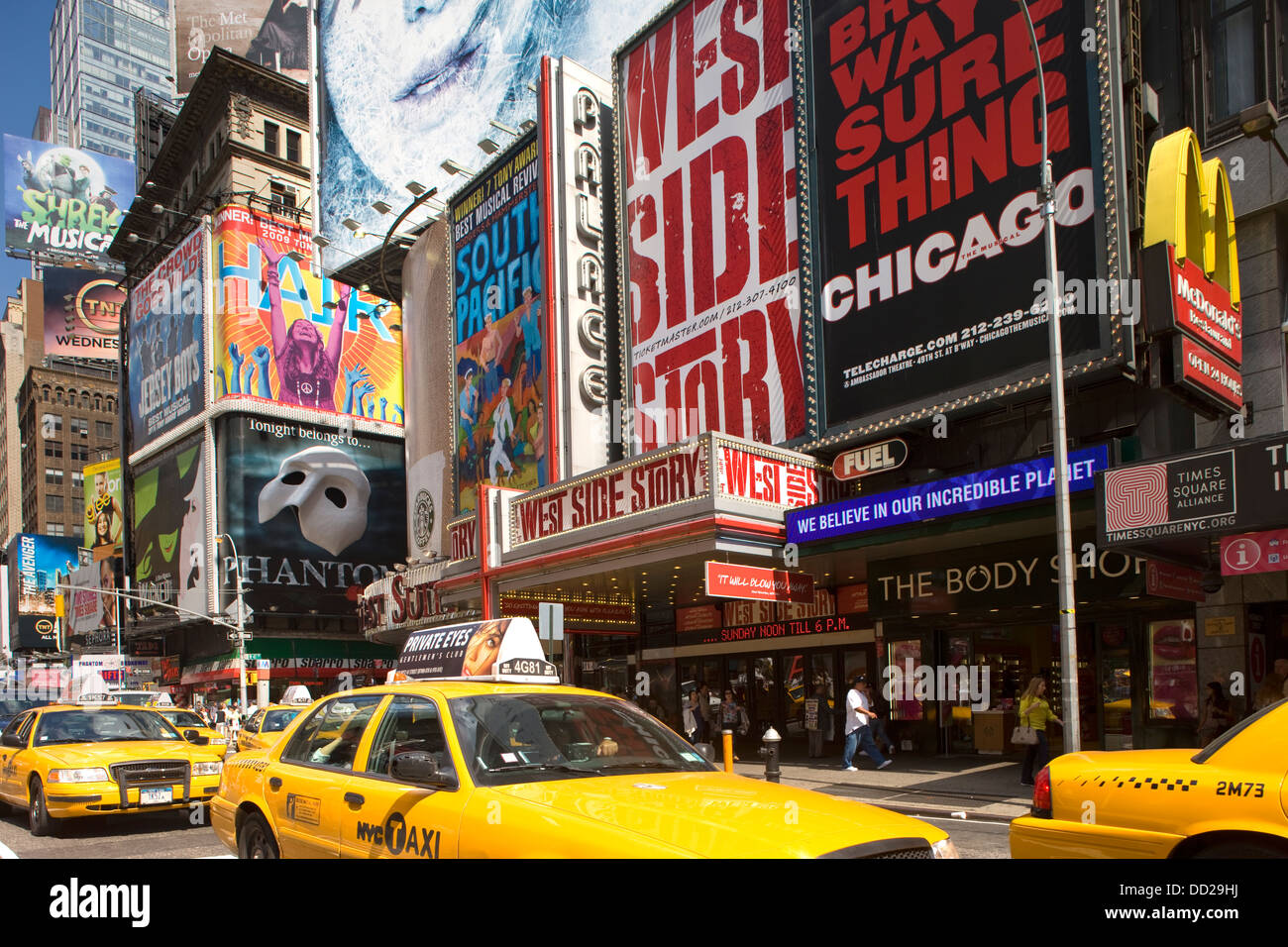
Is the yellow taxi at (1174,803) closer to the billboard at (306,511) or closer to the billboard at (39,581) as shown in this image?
the billboard at (306,511)

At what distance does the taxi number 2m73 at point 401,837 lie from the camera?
5.45 m

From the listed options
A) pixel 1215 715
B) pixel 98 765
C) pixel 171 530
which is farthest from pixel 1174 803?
pixel 171 530

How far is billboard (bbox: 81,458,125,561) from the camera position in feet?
229

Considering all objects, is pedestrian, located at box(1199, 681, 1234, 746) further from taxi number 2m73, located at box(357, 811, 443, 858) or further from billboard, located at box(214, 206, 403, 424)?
billboard, located at box(214, 206, 403, 424)

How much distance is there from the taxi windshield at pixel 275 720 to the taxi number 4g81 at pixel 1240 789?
13860mm

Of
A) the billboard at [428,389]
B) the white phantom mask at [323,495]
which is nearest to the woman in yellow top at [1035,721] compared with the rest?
the billboard at [428,389]

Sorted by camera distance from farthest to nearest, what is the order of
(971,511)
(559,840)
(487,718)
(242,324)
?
(242,324) < (971,511) < (487,718) < (559,840)

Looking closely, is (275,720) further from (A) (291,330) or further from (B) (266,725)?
(A) (291,330)

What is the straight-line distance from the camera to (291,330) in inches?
2307

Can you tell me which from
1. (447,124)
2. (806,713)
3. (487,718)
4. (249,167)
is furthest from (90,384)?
(487,718)

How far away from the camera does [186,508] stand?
194 ft

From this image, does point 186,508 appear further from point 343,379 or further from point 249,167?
point 249,167

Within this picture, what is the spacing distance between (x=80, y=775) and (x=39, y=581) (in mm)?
92534

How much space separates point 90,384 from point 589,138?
103858mm
